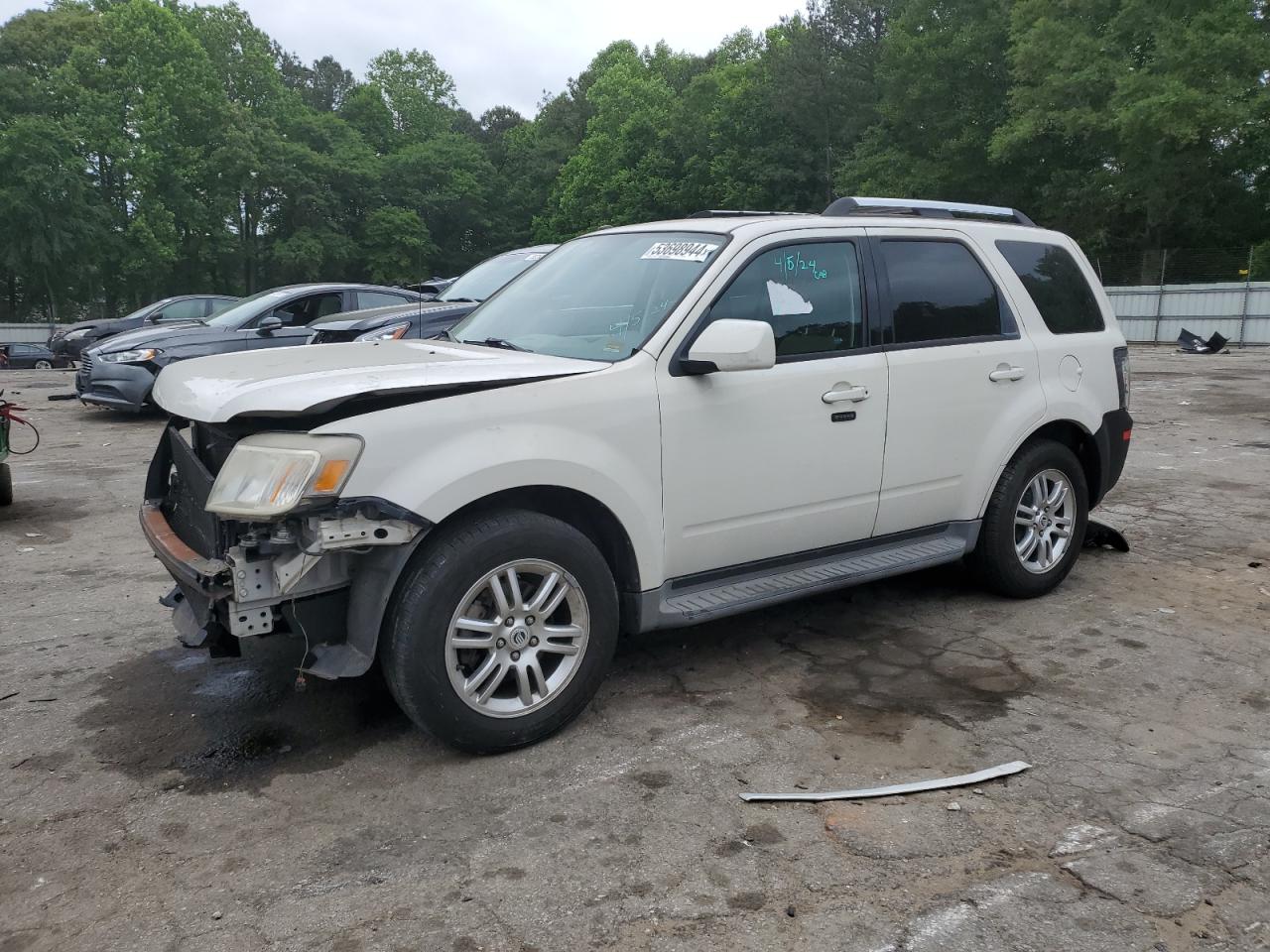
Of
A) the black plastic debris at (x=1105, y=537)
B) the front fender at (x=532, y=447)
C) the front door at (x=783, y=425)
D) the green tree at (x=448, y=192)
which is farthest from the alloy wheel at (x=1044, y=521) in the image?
the green tree at (x=448, y=192)

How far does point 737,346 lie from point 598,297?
0.92 meters

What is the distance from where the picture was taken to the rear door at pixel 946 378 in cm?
461

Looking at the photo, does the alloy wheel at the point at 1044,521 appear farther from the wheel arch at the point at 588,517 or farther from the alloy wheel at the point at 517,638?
the alloy wheel at the point at 517,638

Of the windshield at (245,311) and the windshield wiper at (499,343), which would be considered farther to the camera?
the windshield at (245,311)

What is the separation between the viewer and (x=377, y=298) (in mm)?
12672

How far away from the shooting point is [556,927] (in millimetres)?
2621

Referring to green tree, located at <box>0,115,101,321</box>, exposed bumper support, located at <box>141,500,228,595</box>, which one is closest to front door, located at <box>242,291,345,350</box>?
exposed bumper support, located at <box>141,500,228,595</box>

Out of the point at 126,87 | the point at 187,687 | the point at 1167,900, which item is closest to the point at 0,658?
the point at 187,687

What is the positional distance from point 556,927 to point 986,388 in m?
3.33

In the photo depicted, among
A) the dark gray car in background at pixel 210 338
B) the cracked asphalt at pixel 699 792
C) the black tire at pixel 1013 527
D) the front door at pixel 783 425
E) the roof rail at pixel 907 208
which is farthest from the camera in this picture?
the dark gray car in background at pixel 210 338

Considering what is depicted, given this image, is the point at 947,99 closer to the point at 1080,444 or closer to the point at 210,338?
the point at 210,338

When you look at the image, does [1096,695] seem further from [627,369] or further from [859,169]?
[859,169]

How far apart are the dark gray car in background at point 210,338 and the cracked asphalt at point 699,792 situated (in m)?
7.24

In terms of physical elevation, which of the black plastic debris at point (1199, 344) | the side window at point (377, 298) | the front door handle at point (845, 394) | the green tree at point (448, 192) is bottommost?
the black plastic debris at point (1199, 344)
